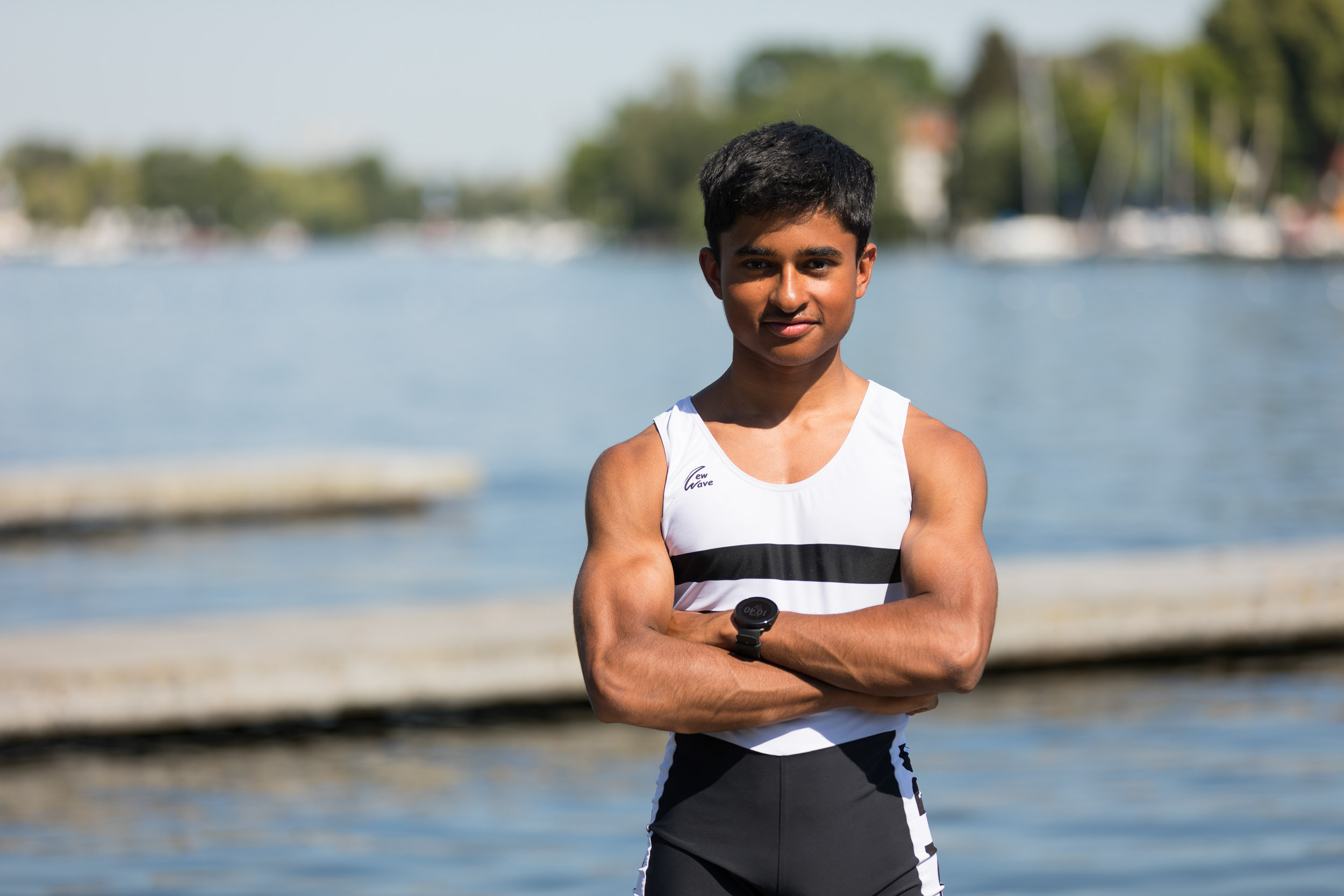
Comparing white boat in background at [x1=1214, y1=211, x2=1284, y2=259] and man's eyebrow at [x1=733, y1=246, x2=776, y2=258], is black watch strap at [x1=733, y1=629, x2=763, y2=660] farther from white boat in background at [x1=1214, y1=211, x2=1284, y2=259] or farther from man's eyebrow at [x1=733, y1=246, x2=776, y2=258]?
white boat in background at [x1=1214, y1=211, x2=1284, y2=259]

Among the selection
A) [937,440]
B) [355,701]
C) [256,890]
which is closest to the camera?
[937,440]

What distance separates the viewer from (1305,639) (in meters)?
13.4

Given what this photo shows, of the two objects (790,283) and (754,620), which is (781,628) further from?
(790,283)

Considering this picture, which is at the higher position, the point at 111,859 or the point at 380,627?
the point at 380,627

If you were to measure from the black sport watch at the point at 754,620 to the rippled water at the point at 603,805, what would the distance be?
5.96 meters

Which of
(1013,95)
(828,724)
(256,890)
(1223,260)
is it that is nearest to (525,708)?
(256,890)

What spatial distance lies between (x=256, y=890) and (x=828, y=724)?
20.8 ft

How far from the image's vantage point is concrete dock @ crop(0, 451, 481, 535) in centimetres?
2366

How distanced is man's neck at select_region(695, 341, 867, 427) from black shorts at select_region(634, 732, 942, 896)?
0.64 m

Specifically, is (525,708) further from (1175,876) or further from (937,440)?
(937,440)

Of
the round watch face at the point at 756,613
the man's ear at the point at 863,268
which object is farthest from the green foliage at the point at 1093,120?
the round watch face at the point at 756,613

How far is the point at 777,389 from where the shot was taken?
3266 mm

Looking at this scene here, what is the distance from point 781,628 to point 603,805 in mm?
7238

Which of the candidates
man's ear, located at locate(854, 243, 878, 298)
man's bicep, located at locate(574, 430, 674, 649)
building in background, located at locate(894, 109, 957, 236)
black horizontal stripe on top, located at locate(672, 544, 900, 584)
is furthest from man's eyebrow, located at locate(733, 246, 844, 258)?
building in background, located at locate(894, 109, 957, 236)
